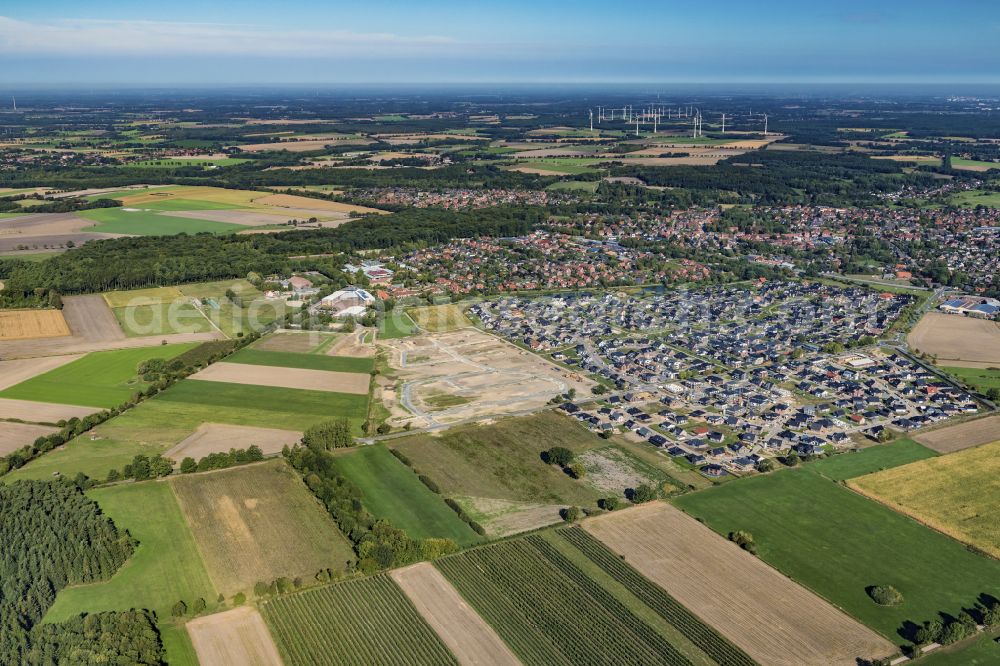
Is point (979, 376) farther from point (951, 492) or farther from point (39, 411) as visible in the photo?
point (39, 411)

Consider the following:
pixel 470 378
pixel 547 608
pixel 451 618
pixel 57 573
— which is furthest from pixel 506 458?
pixel 57 573

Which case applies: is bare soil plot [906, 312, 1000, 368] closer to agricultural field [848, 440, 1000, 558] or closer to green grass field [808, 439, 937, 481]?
agricultural field [848, 440, 1000, 558]

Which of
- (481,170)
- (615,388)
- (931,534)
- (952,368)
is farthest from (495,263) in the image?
(481,170)

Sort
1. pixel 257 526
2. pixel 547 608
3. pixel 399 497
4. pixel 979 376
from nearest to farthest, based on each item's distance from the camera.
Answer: pixel 547 608 → pixel 257 526 → pixel 399 497 → pixel 979 376

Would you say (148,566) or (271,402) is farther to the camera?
(271,402)

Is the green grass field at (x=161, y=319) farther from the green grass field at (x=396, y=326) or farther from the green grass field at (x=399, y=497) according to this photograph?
the green grass field at (x=399, y=497)

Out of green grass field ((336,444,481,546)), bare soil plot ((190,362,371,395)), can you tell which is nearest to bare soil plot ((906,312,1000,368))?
green grass field ((336,444,481,546))
